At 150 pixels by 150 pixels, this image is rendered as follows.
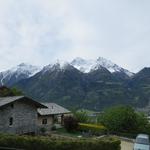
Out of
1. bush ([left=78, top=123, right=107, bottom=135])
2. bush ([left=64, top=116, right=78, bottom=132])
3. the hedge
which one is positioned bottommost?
the hedge

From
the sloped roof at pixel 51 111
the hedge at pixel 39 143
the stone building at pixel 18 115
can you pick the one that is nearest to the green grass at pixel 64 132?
the sloped roof at pixel 51 111

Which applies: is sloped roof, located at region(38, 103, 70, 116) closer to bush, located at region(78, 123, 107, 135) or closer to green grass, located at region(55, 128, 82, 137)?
green grass, located at region(55, 128, 82, 137)

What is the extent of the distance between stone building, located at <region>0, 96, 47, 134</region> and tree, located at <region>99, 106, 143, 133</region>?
19.1 metres

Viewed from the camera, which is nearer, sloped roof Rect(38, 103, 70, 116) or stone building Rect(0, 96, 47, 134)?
stone building Rect(0, 96, 47, 134)

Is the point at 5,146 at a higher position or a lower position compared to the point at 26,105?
lower

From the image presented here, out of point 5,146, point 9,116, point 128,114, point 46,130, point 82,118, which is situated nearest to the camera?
point 5,146

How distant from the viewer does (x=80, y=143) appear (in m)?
32.5

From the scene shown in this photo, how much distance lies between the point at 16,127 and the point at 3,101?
3.86 metres

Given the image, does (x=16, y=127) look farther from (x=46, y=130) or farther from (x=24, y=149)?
(x=24, y=149)

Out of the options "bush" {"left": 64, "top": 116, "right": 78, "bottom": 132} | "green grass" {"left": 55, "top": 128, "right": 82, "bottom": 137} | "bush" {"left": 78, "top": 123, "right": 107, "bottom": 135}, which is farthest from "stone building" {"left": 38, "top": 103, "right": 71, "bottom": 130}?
"bush" {"left": 78, "top": 123, "right": 107, "bottom": 135}

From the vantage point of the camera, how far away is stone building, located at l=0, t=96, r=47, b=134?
4619 cm

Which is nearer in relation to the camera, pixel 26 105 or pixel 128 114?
pixel 26 105

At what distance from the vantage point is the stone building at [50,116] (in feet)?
197

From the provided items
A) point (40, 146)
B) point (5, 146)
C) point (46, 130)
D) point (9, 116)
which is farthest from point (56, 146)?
point (46, 130)
